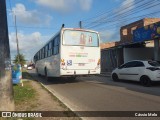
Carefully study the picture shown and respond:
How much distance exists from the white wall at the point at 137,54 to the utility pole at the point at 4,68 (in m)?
23.8

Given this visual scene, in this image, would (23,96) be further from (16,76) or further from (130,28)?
(130,28)

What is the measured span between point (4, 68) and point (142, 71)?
1001 cm

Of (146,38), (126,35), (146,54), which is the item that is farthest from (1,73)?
(126,35)

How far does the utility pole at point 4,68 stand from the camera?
7.07 metres

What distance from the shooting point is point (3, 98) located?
7.06 meters

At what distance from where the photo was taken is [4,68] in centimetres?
720

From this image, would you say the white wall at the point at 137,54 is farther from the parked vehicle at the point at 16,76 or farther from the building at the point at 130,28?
the parked vehicle at the point at 16,76

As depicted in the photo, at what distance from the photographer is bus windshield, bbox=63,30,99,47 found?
16.1m

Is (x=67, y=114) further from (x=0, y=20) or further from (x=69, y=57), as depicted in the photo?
(x=69, y=57)

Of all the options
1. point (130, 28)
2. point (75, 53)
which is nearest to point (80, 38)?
point (75, 53)

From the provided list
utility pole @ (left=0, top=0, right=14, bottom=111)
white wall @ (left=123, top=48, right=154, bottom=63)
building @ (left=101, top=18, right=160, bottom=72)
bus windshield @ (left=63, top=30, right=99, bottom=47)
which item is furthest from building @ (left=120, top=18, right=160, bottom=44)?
utility pole @ (left=0, top=0, right=14, bottom=111)

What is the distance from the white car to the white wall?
12542 mm

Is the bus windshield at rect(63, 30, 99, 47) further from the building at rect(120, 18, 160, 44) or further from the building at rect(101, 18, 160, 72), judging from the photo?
the building at rect(120, 18, 160, 44)

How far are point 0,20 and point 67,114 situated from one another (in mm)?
3272
